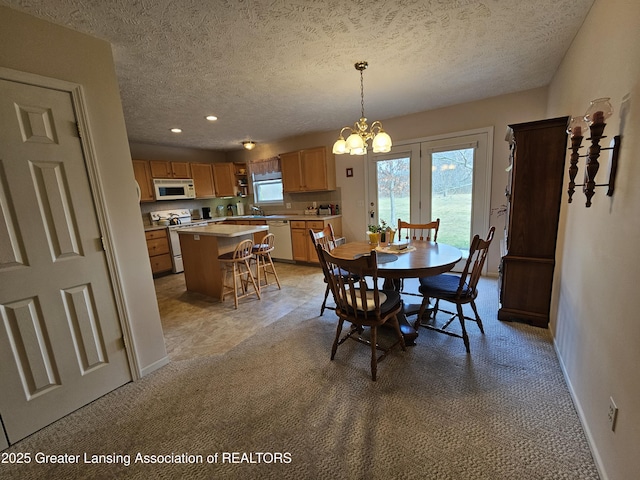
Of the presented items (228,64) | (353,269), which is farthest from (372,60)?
(353,269)

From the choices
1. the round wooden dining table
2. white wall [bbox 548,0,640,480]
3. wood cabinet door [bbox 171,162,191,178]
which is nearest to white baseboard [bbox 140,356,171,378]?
the round wooden dining table

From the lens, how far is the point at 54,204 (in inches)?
62.7

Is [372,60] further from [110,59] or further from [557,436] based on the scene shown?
[557,436]

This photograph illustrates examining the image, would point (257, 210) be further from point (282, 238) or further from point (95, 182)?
point (95, 182)

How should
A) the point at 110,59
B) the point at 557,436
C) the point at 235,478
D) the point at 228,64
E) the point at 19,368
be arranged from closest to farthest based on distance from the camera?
1. the point at 235,478
2. the point at 557,436
3. the point at 19,368
4. the point at 110,59
5. the point at 228,64

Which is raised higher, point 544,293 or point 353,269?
point 353,269

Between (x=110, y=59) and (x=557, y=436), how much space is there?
349 cm

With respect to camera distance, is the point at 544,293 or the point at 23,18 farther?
the point at 544,293

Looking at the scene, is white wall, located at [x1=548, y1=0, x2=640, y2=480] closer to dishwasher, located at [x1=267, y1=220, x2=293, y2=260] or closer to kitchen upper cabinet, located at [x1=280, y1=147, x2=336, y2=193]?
kitchen upper cabinet, located at [x1=280, y1=147, x2=336, y2=193]

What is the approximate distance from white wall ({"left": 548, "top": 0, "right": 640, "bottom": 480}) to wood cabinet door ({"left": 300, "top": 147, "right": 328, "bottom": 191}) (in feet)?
11.2

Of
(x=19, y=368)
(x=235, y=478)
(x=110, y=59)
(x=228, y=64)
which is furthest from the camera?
(x=228, y=64)

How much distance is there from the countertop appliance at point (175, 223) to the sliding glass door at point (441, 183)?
11.8ft

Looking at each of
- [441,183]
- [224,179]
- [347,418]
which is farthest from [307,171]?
[347,418]

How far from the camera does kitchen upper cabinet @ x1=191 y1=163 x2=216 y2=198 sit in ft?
18.2
